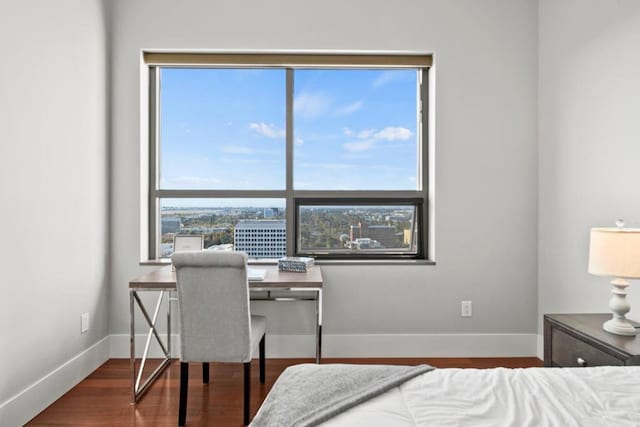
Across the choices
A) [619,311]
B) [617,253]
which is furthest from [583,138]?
[619,311]

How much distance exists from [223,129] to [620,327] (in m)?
2.77

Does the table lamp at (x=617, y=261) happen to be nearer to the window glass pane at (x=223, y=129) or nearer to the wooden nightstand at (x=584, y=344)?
the wooden nightstand at (x=584, y=344)

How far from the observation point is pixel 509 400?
105 centimetres

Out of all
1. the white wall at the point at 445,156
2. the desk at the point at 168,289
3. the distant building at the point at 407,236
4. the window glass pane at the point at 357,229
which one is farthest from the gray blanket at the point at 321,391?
the distant building at the point at 407,236

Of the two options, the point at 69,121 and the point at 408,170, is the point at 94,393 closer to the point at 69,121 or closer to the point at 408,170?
the point at 69,121

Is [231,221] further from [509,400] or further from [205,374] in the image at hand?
[509,400]

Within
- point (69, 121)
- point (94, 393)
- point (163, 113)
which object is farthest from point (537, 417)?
point (163, 113)

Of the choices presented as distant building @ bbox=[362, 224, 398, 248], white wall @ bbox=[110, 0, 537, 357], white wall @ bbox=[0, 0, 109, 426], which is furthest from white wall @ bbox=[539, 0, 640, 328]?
white wall @ bbox=[0, 0, 109, 426]

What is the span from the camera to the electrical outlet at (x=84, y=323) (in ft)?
8.32

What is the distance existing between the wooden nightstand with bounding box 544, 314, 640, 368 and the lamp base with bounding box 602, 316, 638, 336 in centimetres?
2

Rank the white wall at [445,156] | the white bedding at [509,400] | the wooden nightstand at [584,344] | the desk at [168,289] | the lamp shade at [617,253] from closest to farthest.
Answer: the white bedding at [509,400]
the wooden nightstand at [584,344]
the lamp shade at [617,253]
the desk at [168,289]
the white wall at [445,156]

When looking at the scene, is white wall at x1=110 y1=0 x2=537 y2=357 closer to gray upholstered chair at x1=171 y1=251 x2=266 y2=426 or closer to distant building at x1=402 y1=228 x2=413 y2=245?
distant building at x1=402 y1=228 x2=413 y2=245

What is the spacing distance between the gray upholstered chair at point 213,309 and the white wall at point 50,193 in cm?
82

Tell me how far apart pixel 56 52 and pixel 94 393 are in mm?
2042
